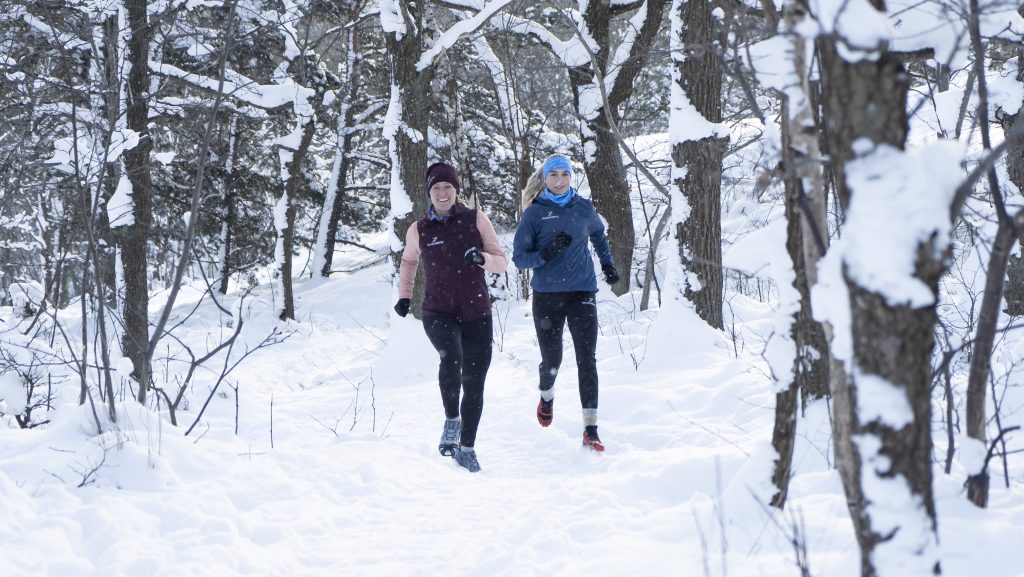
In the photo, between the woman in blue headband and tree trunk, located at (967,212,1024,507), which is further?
the woman in blue headband

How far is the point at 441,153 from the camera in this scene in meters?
12.1

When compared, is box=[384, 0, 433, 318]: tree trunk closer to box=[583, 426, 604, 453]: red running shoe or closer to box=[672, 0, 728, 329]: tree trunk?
box=[672, 0, 728, 329]: tree trunk

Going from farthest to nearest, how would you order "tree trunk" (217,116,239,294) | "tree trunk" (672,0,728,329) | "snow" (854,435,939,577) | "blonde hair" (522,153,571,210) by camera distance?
1. "tree trunk" (217,116,239,294)
2. "tree trunk" (672,0,728,329)
3. "blonde hair" (522,153,571,210)
4. "snow" (854,435,939,577)

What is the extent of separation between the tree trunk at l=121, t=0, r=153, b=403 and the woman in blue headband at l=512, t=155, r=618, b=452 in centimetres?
532

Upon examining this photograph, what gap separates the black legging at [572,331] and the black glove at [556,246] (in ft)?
0.89

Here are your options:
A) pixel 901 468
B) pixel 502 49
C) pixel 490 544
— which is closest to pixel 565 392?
pixel 490 544

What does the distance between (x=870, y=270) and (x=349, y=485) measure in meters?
3.17

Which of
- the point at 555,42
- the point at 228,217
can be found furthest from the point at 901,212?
the point at 228,217

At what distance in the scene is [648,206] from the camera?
18828 mm

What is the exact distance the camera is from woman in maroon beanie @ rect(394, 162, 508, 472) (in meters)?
4.55

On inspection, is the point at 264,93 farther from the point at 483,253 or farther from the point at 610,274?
the point at 610,274

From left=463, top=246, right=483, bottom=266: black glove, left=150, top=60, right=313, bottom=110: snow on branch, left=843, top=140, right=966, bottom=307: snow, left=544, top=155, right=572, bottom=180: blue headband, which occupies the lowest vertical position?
left=463, top=246, right=483, bottom=266: black glove

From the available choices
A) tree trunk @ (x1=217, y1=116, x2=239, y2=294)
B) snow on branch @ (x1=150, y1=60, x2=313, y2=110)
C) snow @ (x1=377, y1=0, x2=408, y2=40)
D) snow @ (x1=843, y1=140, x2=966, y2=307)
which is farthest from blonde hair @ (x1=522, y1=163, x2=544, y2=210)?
tree trunk @ (x1=217, y1=116, x2=239, y2=294)

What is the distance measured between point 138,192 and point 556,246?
20.5 feet
